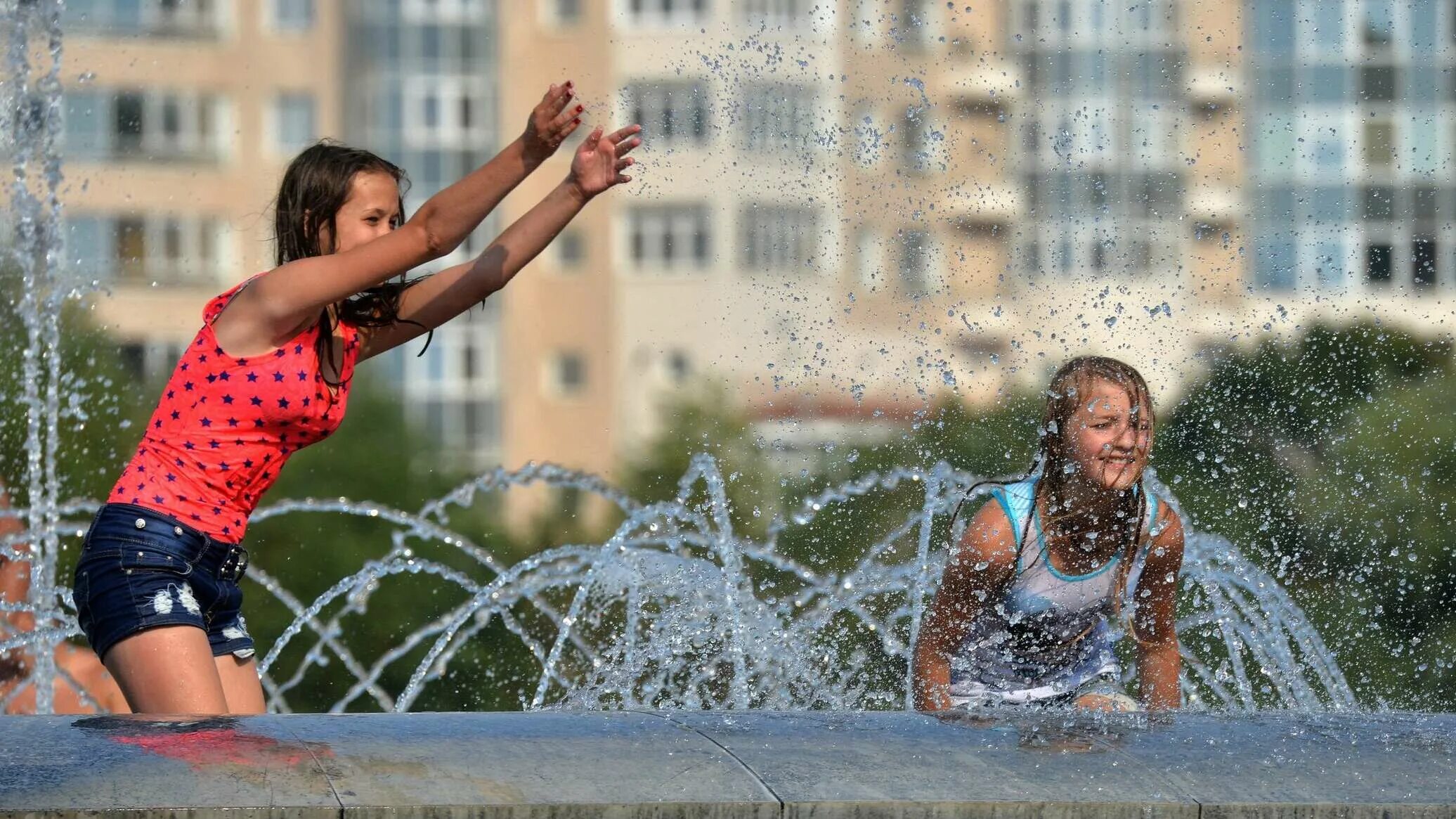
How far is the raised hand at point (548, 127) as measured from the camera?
4.02 meters

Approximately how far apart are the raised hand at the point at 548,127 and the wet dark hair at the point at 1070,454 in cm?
123

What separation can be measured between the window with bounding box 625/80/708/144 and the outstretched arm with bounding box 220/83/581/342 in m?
36.1

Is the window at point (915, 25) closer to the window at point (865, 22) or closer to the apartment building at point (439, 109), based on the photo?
the window at point (865, 22)

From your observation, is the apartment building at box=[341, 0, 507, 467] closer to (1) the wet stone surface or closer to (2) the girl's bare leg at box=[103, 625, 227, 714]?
(2) the girl's bare leg at box=[103, 625, 227, 714]

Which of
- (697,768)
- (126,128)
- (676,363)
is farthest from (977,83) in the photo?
(697,768)

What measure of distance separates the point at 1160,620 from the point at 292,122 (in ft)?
124

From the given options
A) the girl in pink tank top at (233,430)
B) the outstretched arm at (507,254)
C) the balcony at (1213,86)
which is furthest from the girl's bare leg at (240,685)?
the balcony at (1213,86)

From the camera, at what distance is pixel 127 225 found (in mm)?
41094

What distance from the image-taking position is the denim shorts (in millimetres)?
3826

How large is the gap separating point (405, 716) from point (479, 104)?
1532 inches

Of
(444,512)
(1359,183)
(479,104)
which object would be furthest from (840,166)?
(444,512)

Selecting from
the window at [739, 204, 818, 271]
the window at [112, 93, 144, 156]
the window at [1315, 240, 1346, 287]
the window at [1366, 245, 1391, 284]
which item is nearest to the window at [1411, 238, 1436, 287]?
the window at [1366, 245, 1391, 284]

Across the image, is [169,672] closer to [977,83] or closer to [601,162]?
[601,162]

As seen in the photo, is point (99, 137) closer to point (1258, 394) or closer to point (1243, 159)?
point (1243, 159)
